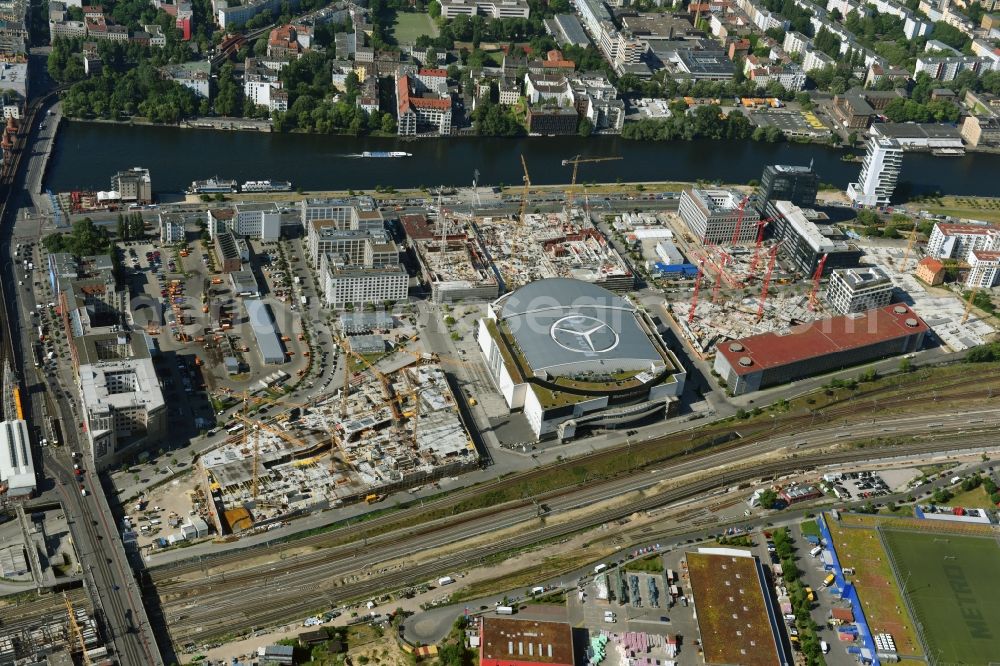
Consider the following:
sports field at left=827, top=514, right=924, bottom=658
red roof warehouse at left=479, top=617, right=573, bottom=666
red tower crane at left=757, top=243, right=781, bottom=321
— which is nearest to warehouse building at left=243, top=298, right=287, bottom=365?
red roof warehouse at left=479, top=617, right=573, bottom=666

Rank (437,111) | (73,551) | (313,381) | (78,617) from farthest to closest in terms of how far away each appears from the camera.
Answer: (437,111)
(313,381)
(73,551)
(78,617)

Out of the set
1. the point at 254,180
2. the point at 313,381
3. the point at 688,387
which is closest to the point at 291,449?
the point at 313,381

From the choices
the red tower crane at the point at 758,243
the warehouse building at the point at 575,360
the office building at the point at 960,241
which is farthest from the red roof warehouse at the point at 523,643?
the office building at the point at 960,241

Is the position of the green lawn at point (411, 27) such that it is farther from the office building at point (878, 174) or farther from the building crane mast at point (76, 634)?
the building crane mast at point (76, 634)

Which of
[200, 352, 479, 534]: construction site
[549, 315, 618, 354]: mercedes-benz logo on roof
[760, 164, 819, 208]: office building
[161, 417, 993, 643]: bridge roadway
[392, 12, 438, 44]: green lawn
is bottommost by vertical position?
[161, 417, 993, 643]: bridge roadway

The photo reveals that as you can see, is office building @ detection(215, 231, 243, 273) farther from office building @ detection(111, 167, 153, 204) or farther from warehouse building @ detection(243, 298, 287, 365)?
office building @ detection(111, 167, 153, 204)

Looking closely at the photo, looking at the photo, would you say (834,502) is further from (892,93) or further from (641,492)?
(892,93)

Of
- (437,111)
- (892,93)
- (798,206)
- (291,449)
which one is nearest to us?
(291,449)
